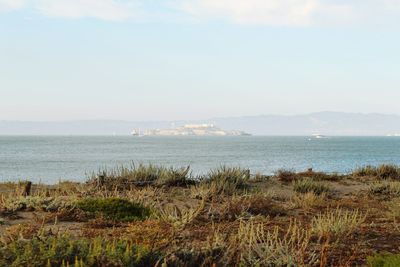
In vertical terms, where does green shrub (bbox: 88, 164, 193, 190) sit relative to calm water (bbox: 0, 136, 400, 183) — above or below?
above

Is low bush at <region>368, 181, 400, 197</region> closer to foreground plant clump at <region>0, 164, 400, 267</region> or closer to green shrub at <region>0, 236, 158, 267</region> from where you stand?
foreground plant clump at <region>0, 164, 400, 267</region>

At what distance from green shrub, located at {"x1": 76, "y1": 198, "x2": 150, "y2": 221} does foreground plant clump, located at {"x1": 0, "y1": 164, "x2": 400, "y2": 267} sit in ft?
0.06

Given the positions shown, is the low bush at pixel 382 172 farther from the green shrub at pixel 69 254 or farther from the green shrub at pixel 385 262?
the green shrub at pixel 69 254

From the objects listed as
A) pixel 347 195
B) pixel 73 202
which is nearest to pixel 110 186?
pixel 73 202

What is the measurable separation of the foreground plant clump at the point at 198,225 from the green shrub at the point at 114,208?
0.02m

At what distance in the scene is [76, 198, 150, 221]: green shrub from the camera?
984 centimetres

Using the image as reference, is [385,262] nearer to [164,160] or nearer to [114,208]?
[114,208]

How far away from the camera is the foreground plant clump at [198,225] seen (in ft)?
17.5

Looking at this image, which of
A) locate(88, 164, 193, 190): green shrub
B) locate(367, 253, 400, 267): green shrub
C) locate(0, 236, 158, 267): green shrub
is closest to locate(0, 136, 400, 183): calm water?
locate(88, 164, 193, 190): green shrub

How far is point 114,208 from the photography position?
10.2 m

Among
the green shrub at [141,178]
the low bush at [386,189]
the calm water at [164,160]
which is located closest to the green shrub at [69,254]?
the green shrub at [141,178]

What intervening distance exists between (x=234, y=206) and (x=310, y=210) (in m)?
2.30

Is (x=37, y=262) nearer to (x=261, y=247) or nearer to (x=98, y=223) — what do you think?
(x=261, y=247)

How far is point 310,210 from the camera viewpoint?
11664 millimetres
